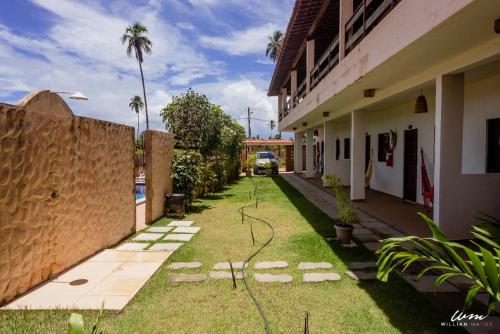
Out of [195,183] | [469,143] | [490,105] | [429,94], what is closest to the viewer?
[490,105]

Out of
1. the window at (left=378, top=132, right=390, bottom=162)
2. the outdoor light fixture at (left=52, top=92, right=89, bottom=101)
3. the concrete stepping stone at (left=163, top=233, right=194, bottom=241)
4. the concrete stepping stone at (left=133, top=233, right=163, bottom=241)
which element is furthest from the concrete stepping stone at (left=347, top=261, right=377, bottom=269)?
the outdoor light fixture at (left=52, top=92, right=89, bottom=101)

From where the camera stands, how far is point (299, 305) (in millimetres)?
3377

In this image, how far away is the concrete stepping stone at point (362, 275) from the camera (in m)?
4.02

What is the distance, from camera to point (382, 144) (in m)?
11.8

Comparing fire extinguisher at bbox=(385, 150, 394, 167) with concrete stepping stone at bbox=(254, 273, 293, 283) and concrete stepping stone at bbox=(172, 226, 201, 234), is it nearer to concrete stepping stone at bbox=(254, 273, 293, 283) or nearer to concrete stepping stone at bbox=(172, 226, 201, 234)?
concrete stepping stone at bbox=(172, 226, 201, 234)

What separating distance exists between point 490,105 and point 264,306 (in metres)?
5.86

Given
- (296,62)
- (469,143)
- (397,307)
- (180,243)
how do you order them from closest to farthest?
(397,307), (180,243), (469,143), (296,62)

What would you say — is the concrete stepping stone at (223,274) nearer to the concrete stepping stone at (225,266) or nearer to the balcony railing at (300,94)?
the concrete stepping stone at (225,266)

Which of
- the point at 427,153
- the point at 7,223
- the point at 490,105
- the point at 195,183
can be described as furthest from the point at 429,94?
the point at 7,223

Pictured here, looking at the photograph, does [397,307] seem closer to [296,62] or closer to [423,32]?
[423,32]

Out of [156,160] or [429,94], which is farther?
[429,94]

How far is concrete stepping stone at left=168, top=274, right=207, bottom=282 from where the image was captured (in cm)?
403

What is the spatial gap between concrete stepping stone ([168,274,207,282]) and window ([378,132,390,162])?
8.94 metres

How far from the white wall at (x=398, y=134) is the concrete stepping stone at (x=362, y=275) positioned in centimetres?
543
